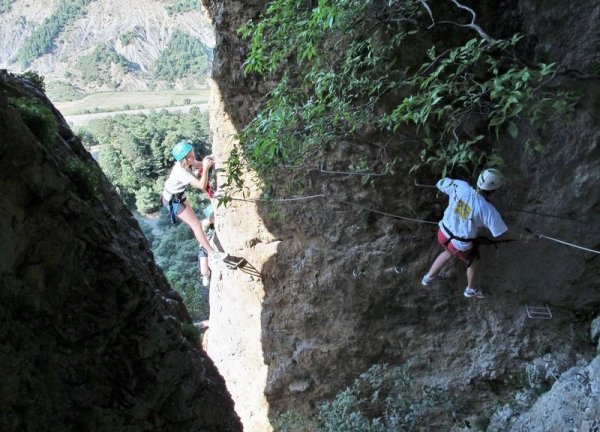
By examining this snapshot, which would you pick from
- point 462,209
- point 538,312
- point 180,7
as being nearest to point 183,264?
point 538,312

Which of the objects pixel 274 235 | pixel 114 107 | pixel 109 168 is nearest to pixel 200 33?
pixel 114 107

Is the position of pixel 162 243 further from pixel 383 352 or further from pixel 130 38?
pixel 130 38

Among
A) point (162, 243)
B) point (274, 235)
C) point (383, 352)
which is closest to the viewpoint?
point (383, 352)

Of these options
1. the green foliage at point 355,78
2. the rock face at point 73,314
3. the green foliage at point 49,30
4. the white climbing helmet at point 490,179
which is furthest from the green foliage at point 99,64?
the white climbing helmet at point 490,179

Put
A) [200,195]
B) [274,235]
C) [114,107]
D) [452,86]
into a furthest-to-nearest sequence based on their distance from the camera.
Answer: [114,107], [200,195], [274,235], [452,86]

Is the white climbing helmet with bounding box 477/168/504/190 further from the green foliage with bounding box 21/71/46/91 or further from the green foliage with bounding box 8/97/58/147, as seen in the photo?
the green foliage with bounding box 21/71/46/91

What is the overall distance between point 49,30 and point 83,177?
180 ft

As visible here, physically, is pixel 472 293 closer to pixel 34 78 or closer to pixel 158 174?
pixel 34 78

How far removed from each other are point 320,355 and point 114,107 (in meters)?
41.9

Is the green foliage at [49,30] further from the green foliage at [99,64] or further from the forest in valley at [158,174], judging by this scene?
the forest in valley at [158,174]

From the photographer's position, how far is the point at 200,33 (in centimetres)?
5306

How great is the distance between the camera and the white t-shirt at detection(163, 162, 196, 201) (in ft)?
24.7

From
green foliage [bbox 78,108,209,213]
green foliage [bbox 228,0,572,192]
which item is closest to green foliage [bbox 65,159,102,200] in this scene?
green foliage [bbox 228,0,572,192]

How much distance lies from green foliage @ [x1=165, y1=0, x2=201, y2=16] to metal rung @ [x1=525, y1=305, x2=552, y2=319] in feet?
174
